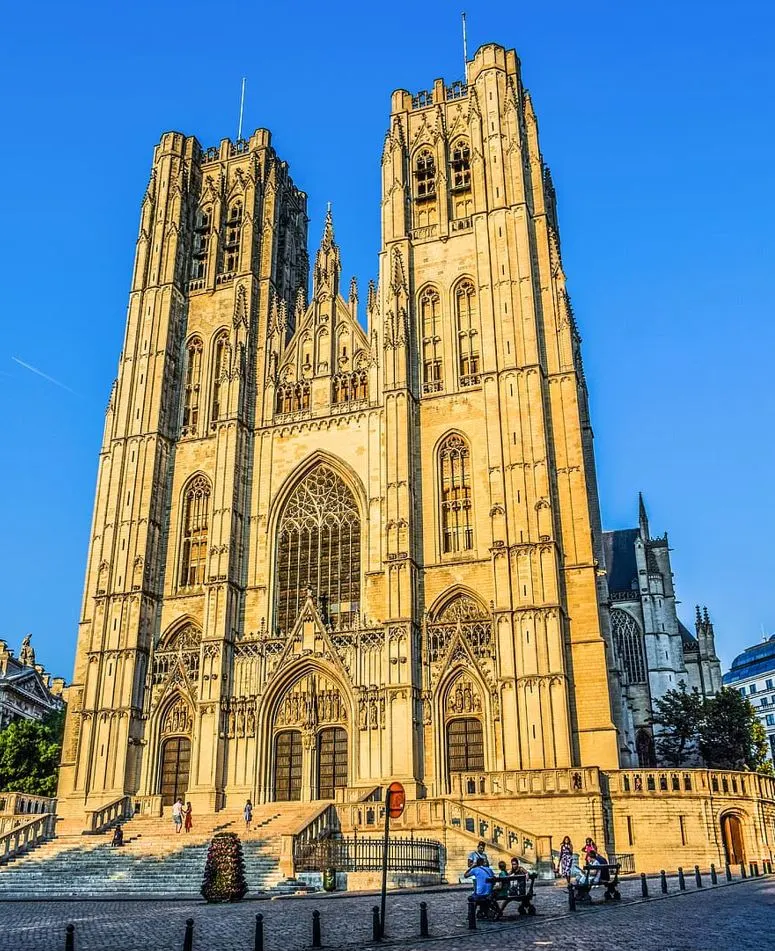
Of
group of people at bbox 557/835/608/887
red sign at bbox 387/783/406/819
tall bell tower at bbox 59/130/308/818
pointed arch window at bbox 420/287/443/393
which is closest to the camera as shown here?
red sign at bbox 387/783/406/819

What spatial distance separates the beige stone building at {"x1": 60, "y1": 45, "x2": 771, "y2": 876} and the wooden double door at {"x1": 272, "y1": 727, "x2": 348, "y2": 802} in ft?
0.28

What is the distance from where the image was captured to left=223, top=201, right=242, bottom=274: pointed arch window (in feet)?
152

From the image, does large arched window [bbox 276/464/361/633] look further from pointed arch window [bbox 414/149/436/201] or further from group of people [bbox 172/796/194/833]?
pointed arch window [bbox 414/149/436/201]

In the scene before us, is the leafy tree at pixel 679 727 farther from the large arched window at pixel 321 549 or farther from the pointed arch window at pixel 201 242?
the pointed arch window at pixel 201 242

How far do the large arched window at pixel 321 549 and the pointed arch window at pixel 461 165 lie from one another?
14.9 m

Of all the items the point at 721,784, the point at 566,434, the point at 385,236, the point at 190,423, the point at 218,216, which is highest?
the point at 218,216

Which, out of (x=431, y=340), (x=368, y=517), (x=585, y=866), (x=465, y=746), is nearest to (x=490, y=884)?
(x=585, y=866)

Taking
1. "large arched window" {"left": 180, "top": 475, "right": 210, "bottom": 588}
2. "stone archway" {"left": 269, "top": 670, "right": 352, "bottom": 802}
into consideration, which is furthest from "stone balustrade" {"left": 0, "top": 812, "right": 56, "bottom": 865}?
"large arched window" {"left": 180, "top": 475, "right": 210, "bottom": 588}

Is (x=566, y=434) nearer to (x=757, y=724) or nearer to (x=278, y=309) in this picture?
(x=278, y=309)

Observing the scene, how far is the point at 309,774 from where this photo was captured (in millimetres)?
34219

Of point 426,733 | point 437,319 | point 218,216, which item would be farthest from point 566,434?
point 218,216

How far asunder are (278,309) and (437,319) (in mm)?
7830

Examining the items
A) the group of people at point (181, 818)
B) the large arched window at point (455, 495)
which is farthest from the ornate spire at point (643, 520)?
the group of people at point (181, 818)

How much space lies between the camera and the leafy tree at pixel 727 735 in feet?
147
